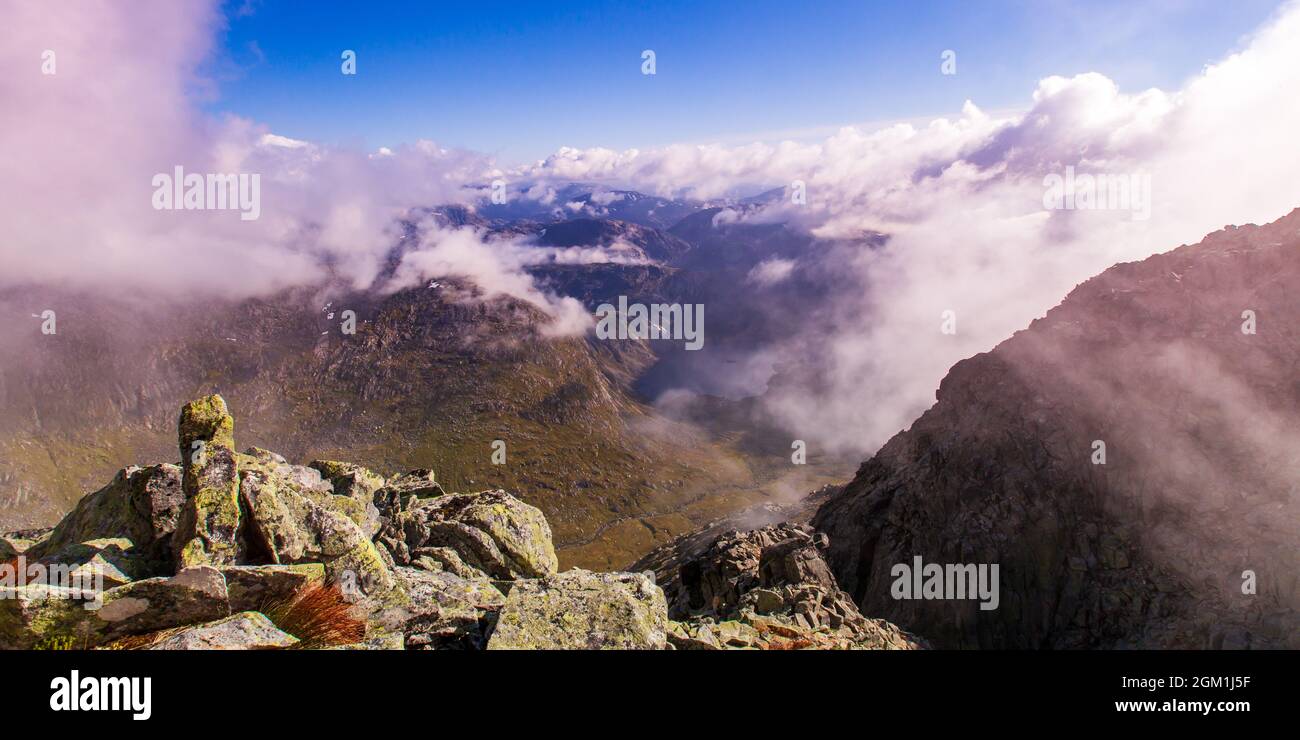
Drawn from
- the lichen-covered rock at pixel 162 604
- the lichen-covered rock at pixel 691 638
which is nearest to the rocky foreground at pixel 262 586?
the lichen-covered rock at pixel 162 604

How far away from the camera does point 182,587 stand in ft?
42.7

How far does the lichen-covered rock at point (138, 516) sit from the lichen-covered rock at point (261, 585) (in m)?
6.01

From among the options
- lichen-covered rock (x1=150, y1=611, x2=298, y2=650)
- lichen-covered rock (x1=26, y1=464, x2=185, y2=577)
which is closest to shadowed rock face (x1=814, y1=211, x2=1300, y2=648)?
lichen-covered rock (x1=150, y1=611, x2=298, y2=650)

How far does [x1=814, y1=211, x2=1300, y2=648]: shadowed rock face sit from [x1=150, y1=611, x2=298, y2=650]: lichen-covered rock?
72019 millimetres

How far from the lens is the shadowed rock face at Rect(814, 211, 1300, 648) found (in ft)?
193

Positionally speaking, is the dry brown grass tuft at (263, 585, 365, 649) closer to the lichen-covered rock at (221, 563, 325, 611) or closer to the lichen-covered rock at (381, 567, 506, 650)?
the lichen-covered rock at (221, 563, 325, 611)

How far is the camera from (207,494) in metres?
18.8

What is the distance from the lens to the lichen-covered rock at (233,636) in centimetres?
1151

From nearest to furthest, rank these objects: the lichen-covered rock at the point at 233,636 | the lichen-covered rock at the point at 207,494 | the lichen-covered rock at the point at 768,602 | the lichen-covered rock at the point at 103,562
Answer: the lichen-covered rock at the point at 233,636 → the lichen-covered rock at the point at 103,562 → the lichen-covered rock at the point at 207,494 → the lichen-covered rock at the point at 768,602

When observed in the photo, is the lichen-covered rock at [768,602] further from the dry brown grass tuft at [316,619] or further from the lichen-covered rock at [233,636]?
the lichen-covered rock at [233,636]

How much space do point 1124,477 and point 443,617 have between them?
8920cm

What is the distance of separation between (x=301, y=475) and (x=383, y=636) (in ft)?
87.9
